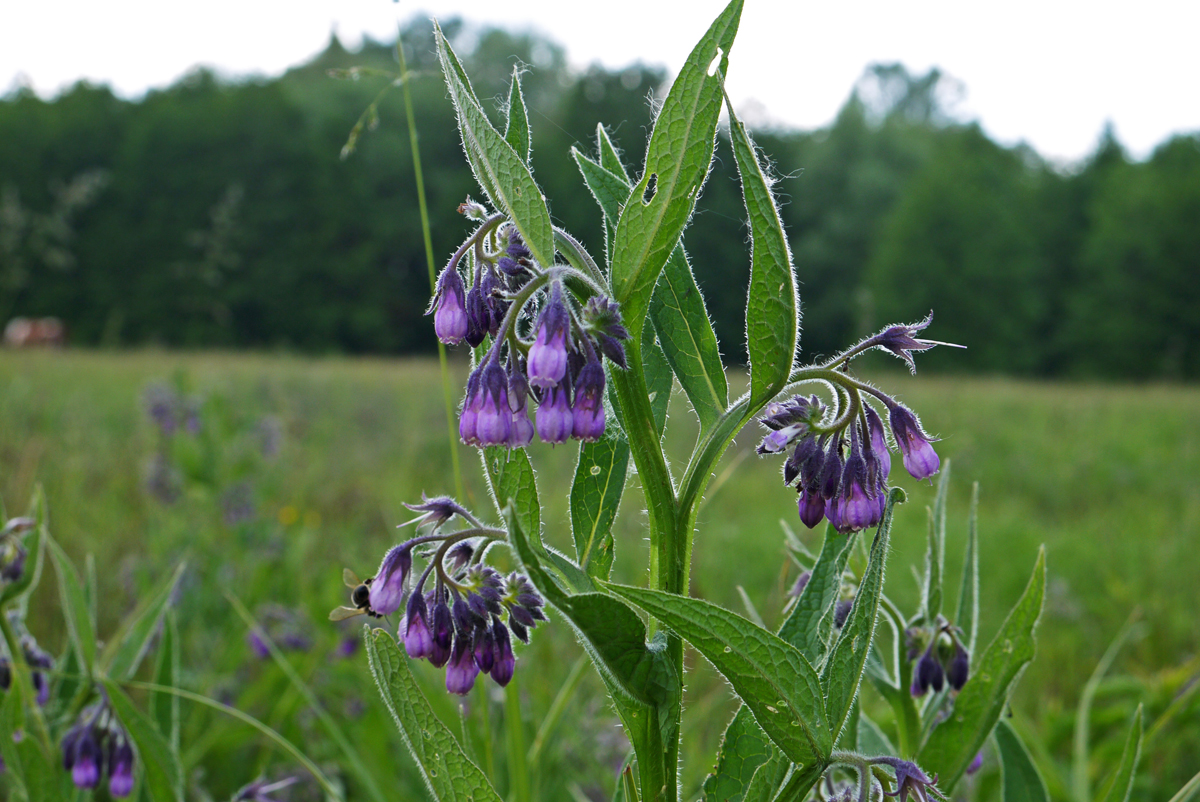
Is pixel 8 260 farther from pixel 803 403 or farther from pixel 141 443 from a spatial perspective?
pixel 803 403

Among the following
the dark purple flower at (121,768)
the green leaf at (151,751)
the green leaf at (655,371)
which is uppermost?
the green leaf at (655,371)

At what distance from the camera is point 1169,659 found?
3896mm

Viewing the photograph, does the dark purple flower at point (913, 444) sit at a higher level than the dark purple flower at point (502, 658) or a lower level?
higher

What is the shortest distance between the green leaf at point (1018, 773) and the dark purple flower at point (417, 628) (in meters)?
1.02

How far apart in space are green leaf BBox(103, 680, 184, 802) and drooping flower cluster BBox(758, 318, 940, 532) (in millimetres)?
1262

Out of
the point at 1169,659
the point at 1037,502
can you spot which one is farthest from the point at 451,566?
the point at 1037,502

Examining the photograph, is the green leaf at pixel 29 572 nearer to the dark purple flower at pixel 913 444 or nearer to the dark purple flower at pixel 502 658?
the dark purple flower at pixel 502 658

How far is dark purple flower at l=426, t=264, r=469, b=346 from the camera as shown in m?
1.14

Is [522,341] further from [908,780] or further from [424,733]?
[908,780]

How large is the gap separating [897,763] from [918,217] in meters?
39.8

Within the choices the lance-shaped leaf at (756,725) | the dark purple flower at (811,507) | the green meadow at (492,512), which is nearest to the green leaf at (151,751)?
the green meadow at (492,512)

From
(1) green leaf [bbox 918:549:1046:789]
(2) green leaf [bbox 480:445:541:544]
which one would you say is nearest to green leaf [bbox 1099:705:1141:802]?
(1) green leaf [bbox 918:549:1046:789]

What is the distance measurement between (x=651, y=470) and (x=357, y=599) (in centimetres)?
53

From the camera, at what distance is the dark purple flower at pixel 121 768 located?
1837 millimetres
